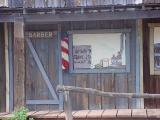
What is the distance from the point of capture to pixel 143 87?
11.5 metres

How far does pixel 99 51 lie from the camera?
11.7 m

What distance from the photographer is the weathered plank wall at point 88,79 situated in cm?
1155

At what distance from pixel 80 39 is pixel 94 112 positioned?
9.37 feet

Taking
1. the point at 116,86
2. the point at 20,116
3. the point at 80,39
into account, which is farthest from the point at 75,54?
the point at 20,116

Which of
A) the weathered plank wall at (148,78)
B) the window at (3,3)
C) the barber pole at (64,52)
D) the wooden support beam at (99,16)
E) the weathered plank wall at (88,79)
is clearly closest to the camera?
the wooden support beam at (99,16)

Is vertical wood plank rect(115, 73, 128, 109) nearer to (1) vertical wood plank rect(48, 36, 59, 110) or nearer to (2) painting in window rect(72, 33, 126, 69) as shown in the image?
(2) painting in window rect(72, 33, 126, 69)

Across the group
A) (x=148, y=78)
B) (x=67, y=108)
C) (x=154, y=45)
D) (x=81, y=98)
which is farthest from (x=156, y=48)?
(x=67, y=108)

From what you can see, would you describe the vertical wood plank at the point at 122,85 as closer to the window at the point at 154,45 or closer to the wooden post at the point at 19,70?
the window at the point at 154,45

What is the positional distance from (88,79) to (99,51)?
29.9 inches

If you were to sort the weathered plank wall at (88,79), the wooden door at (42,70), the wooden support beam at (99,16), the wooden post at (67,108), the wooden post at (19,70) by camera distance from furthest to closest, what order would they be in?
the wooden door at (42,70), the weathered plank wall at (88,79), the wooden support beam at (99,16), the wooden post at (19,70), the wooden post at (67,108)

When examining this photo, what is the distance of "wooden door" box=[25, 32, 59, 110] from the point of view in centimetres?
1180

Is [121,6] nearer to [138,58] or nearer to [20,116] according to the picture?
[138,58]

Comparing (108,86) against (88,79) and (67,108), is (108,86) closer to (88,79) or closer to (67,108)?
(88,79)

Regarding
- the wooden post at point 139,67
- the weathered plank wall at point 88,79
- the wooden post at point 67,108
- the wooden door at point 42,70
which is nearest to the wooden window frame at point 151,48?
the wooden post at point 139,67
